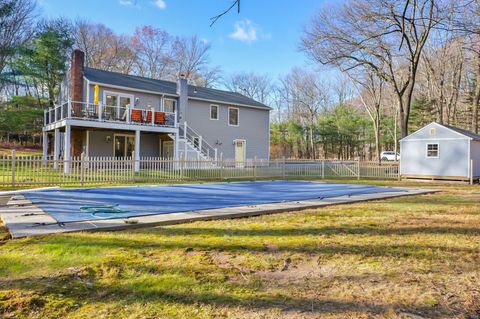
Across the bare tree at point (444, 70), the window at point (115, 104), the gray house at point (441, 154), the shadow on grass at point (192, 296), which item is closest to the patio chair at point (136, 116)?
the window at point (115, 104)

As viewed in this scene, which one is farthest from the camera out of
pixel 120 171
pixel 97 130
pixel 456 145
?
pixel 97 130

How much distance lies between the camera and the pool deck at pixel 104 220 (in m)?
4.79

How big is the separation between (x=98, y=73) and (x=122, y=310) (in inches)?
777

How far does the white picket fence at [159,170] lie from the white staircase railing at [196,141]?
339 cm

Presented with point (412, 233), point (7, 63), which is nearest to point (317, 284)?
point (412, 233)

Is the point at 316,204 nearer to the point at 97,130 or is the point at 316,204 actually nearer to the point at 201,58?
the point at 97,130

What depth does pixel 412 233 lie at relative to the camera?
16.6 ft

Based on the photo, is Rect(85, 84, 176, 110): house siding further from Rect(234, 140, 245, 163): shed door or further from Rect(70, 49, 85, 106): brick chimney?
Rect(234, 140, 245, 163): shed door

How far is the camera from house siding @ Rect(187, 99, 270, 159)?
21797 millimetres

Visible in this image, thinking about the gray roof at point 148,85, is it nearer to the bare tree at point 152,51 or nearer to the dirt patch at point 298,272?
the bare tree at point 152,51

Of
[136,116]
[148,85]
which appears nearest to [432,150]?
[136,116]

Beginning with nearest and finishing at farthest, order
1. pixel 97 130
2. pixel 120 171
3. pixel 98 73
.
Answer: pixel 120 171 → pixel 97 130 → pixel 98 73

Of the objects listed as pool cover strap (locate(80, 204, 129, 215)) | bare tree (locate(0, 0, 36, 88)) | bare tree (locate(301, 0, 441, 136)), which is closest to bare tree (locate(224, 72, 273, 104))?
bare tree (locate(301, 0, 441, 136))

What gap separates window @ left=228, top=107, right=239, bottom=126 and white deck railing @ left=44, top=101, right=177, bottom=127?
17.3 ft
